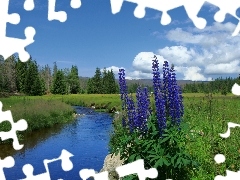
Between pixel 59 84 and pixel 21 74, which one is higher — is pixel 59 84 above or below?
below

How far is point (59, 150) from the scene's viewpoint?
18266 mm

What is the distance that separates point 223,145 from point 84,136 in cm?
1562

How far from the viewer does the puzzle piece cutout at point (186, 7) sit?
461cm

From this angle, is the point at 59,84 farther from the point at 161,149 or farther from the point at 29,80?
the point at 161,149

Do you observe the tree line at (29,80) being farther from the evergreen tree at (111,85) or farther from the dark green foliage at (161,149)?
the dark green foliage at (161,149)

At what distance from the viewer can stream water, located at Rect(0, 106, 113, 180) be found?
546 inches

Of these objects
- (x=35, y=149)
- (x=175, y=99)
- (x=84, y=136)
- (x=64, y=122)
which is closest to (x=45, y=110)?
(x=64, y=122)

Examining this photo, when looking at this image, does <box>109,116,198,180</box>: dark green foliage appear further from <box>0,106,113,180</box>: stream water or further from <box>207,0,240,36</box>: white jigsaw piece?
<box>0,106,113,180</box>: stream water

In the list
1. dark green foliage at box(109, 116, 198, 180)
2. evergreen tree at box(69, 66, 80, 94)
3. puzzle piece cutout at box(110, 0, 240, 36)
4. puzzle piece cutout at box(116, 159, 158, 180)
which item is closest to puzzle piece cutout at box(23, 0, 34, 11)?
puzzle piece cutout at box(110, 0, 240, 36)

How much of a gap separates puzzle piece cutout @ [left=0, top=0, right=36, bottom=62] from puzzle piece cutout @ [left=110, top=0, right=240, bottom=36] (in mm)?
1301

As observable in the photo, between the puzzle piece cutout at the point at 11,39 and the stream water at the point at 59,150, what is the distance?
26.3 ft

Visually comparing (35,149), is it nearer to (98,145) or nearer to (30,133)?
(98,145)

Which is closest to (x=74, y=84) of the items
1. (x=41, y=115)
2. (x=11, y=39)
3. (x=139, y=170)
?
(x=41, y=115)

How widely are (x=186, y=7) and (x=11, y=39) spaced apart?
2570 mm
